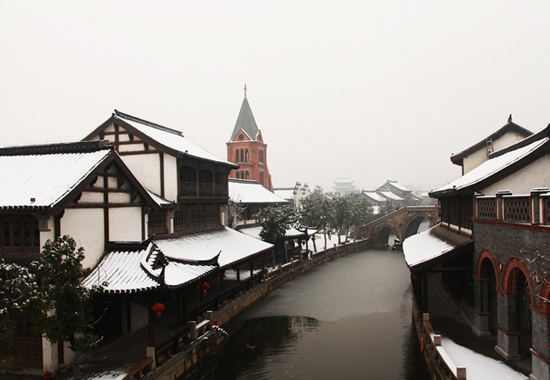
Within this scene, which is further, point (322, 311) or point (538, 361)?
point (322, 311)

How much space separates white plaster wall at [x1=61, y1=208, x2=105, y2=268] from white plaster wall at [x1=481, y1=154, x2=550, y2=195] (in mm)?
15701

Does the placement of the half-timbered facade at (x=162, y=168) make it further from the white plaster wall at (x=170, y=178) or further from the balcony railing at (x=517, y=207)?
the balcony railing at (x=517, y=207)

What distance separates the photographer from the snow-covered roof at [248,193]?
42.2 meters

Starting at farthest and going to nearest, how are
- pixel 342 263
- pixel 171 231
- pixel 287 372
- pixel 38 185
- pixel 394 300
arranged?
pixel 342 263
pixel 394 300
pixel 171 231
pixel 287 372
pixel 38 185

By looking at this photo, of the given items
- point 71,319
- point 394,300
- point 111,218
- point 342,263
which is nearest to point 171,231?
point 111,218

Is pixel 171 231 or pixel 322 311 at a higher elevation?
pixel 171 231

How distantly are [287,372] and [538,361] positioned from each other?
8696mm

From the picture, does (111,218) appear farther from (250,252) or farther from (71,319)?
(250,252)

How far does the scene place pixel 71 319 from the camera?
11.1 meters

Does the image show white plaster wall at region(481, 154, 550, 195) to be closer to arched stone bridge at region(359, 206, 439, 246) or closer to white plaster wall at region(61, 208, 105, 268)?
white plaster wall at region(61, 208, 105, 268)

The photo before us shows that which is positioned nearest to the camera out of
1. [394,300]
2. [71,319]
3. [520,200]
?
[71,319]

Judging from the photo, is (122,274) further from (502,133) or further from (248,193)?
(248,193)

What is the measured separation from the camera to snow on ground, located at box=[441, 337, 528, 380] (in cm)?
1216

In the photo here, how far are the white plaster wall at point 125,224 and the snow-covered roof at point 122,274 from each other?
1146mm
